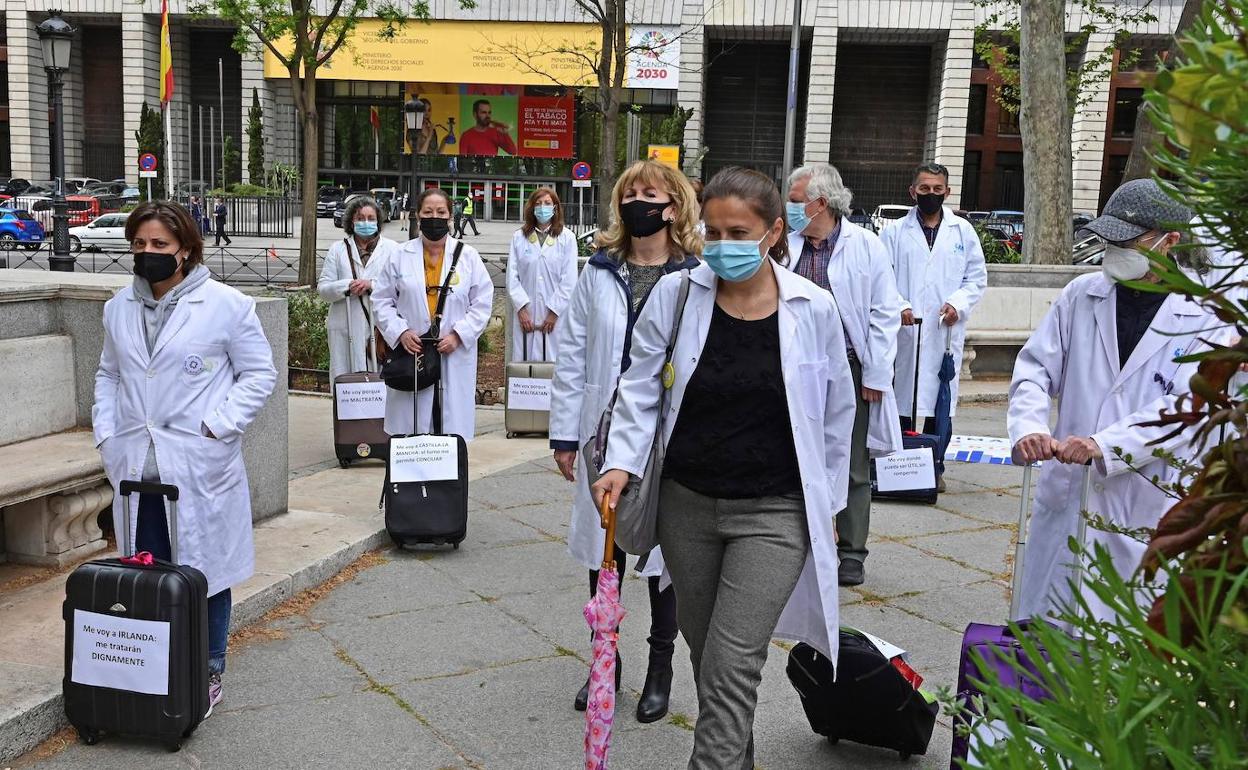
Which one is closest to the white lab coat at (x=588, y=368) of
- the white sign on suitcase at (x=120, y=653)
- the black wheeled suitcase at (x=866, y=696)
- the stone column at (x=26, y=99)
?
the black wheeled suitcase at (x=866, y=696)

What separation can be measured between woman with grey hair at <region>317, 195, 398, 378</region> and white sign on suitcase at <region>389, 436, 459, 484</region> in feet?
9.67

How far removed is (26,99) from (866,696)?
61184mm

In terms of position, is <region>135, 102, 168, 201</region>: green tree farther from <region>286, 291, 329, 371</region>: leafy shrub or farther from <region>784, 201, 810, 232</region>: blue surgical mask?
<region>784, 201, 810, 232</region>: blue surgical mask

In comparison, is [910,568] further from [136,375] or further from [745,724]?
[136,375]

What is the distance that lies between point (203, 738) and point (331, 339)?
592cm

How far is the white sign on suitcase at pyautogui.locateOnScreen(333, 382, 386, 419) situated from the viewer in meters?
8.90

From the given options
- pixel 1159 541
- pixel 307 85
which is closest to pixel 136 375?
pixel 1159 541

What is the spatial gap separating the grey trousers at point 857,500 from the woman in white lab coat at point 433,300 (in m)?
2.68

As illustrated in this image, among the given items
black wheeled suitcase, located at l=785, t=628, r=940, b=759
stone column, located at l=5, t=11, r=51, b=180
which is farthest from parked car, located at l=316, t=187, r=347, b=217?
black wheeled suitcase, located at l=785, t=628, r=940, b=759

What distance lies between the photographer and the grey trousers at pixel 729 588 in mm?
3408

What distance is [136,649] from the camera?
4.28 metres

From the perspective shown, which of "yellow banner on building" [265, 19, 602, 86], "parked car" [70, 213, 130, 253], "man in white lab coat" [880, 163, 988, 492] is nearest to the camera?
"man in white lab coat" [880, 163, 988, 492]

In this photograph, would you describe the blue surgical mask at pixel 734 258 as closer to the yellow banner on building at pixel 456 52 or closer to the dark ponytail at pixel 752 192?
the dark ponytail at pixel 752 192

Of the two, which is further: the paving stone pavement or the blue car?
the blue car
